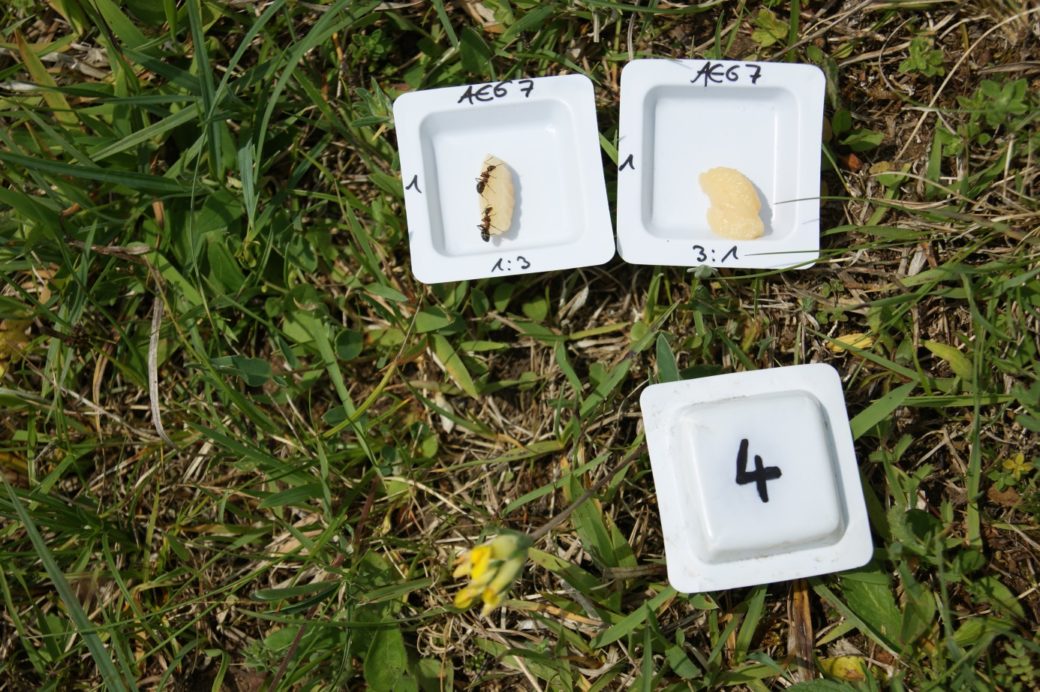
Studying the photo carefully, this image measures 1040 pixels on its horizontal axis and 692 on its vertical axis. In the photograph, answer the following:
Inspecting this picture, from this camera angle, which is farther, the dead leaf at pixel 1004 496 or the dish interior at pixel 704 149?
the dish interior at pixel 704 149

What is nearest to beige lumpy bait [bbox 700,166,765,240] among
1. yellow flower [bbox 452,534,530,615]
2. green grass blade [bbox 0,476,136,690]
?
yellow flower [bbox 452,534,530,615]

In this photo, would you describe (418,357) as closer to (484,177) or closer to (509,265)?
(509,265)

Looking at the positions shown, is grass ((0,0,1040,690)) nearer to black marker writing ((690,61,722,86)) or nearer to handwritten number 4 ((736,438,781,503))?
black marker writing ((690,61,722,86))

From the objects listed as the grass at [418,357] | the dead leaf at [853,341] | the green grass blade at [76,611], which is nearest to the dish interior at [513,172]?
the grass at [418,357]

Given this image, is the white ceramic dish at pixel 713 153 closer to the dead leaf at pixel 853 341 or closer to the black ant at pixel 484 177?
the dead leaf at pixel 853 341

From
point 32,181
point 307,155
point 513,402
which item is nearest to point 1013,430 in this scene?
point 513,402

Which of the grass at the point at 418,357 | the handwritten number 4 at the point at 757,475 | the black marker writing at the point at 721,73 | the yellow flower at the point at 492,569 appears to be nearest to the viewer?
the yellow flower at the point at 492,569

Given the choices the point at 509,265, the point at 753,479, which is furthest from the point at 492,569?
the point at 509,265
